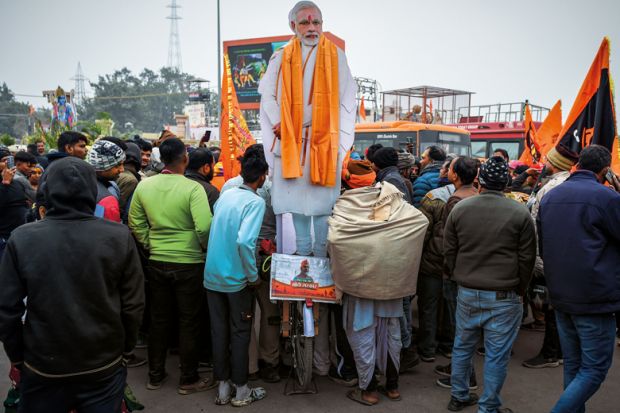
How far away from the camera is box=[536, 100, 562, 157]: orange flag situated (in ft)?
24.0

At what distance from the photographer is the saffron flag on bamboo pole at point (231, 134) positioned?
563 cm

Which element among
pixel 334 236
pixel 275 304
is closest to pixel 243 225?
pixel 334 236

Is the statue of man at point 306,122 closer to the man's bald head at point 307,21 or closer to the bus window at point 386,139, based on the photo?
the man's bald head at point 307,21

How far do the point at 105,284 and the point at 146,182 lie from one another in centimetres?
163

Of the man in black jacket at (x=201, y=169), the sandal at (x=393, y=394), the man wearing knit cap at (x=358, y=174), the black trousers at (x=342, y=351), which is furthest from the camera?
the man wearing knit cap at (x=358, y=174)

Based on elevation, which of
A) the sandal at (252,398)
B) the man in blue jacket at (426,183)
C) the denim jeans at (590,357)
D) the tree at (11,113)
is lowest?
the sandal at (252,398)

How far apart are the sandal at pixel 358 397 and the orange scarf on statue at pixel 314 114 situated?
178 centimetres

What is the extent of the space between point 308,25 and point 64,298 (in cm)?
289

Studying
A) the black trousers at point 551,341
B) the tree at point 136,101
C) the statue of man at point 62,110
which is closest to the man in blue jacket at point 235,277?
the black trousers at point 551,341

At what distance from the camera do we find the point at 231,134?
225 inches

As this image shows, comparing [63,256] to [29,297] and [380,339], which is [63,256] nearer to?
[29,297]

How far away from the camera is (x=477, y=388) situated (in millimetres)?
3949

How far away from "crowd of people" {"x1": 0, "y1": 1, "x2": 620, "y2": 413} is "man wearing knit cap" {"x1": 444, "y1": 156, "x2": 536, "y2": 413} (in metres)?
0.01

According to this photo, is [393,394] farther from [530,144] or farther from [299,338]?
[530,144]
